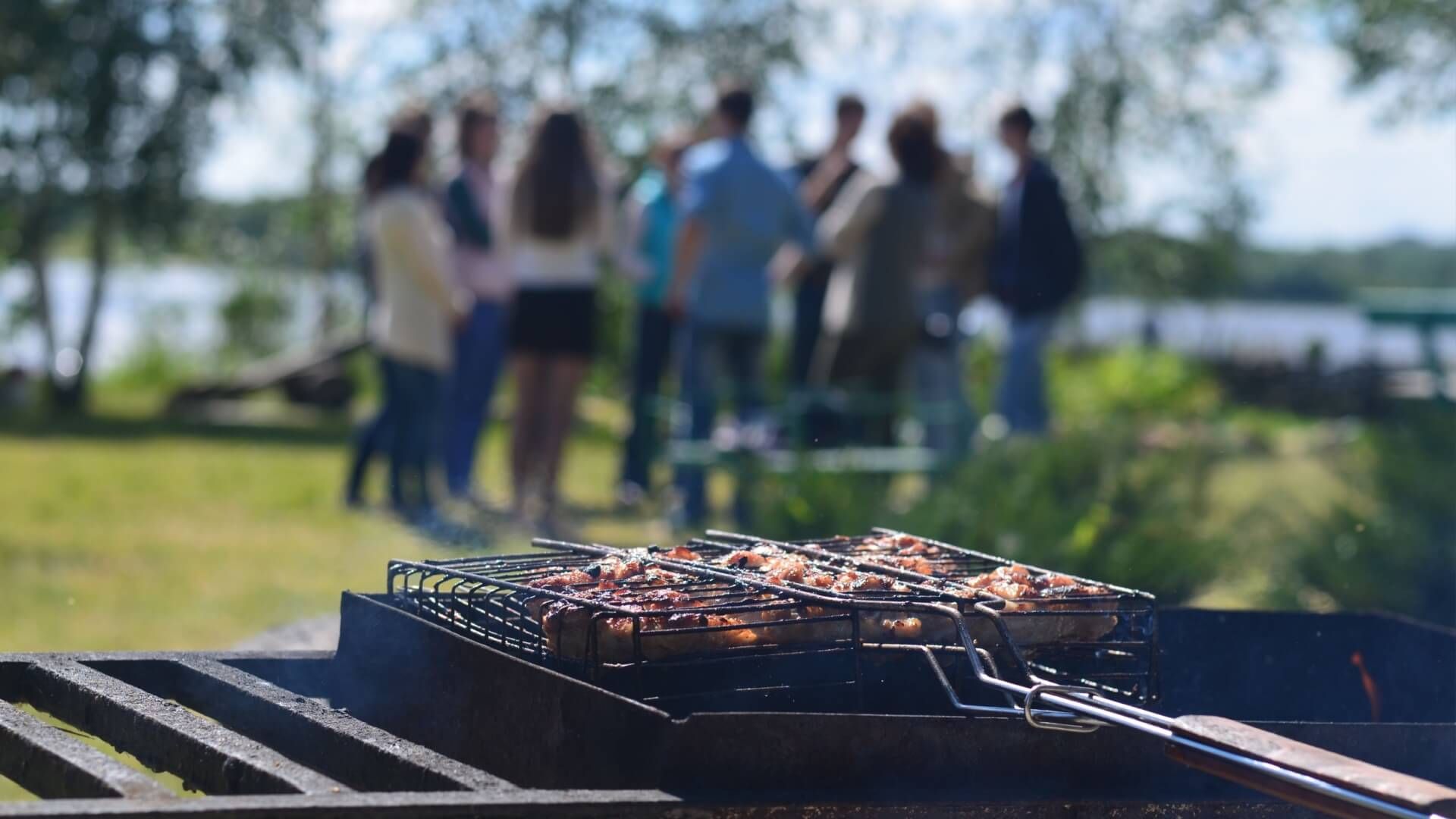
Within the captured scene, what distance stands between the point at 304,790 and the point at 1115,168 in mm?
24359

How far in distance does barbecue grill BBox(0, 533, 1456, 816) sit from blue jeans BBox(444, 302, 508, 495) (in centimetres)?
643

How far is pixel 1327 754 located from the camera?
1.80 m

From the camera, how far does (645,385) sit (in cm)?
997

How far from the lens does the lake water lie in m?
17.9

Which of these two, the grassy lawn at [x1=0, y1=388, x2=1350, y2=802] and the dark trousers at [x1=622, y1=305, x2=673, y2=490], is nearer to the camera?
the grassy lawn at [x1=0, y1=388, x2=1350, y2=802]

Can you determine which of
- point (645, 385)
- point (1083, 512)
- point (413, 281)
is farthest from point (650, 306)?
point (1083, 512)

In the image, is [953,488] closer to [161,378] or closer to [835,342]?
[835,342]

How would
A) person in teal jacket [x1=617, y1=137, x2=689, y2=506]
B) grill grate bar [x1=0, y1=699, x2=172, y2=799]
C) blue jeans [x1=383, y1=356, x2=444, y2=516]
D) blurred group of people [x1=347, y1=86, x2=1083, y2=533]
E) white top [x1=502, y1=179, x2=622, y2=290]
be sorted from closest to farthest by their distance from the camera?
grill grate bar [x1=0, y1=699, x2=172, y2=799]
blurred group of people [x1=347, y1=86, x2=1083, y2=533]
white top [x1=502, y1=179, x2=622, y2=290]
blue jeans [x1=383, y1=356, x2=444, y2=516]
person in teal jacket [x1=617, y1=137, x2=689, y2=506]

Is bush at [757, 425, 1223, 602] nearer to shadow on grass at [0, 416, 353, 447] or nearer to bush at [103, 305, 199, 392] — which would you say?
shadow on grass at [0, 416, 353, 447]

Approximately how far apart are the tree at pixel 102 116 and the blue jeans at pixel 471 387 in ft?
26.1

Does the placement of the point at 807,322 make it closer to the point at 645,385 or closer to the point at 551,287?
the point at 645,385

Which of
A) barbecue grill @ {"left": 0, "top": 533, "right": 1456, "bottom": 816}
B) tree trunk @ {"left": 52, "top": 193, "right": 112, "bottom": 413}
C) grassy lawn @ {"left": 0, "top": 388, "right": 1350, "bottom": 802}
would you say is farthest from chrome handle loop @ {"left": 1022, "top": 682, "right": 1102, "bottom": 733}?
tree trunk @ {"left": 52, "top": 193, "right": 112, "bottom": 413}

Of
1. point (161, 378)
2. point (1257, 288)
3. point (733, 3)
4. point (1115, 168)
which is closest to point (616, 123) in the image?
point (733, 3)

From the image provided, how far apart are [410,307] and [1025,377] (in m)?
3.36
